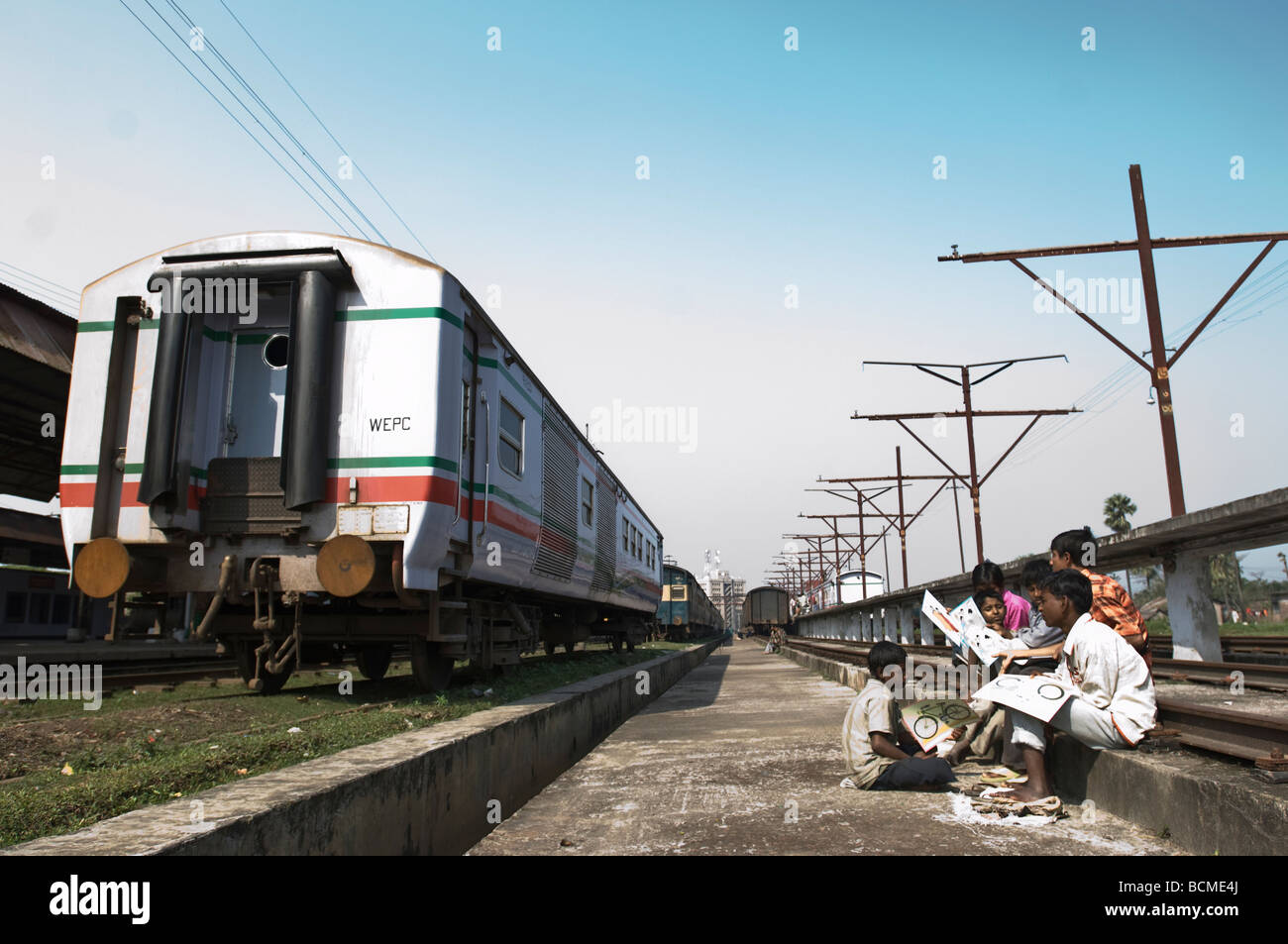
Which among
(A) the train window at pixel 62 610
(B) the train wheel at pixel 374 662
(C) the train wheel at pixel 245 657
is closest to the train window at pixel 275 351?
(C) the train wheel at pixel 245 657

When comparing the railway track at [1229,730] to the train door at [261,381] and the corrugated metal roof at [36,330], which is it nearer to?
the train door at [261,381]

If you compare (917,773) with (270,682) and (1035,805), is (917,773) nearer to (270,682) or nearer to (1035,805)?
(1035,805)

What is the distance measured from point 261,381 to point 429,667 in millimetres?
2947

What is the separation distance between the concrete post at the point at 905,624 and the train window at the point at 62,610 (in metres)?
22.4

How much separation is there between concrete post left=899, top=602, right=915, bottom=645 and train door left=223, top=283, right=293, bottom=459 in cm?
2074

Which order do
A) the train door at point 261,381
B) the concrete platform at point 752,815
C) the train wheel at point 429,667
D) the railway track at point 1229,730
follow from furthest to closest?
the train wheel at point 429,667
the train door at point 261,381
the concrete platform at point 752,815
the railway track at point 1229,730

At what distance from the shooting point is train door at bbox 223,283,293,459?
680 cm

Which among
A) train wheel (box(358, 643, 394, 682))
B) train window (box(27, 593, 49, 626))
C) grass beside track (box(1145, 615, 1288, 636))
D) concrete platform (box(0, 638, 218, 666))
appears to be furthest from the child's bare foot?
grass beside track (box(1145, 615, 1288, 636))

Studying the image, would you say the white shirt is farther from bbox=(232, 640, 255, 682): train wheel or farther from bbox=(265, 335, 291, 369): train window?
bbox=(232, 640, 255, 682): train wheel

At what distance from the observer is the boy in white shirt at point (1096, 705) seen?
3.99 meters

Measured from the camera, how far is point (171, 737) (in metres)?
5.14
